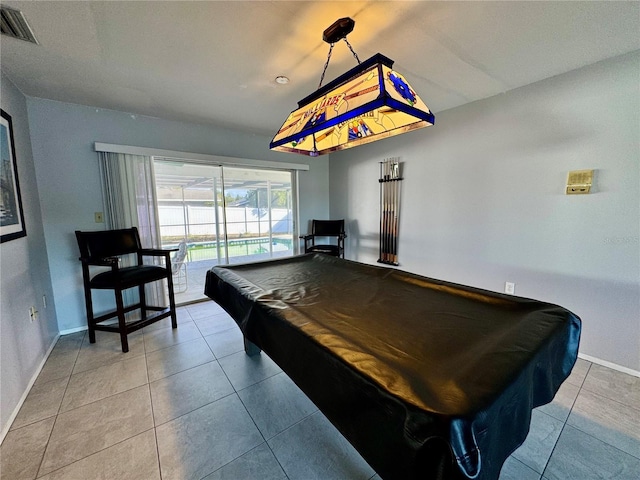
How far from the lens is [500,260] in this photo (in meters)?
2.55

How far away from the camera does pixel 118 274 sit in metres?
2.33

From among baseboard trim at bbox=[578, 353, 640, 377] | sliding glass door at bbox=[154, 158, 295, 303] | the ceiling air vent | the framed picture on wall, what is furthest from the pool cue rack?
the framed picture on wall

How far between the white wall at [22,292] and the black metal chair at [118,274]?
1.00 feet

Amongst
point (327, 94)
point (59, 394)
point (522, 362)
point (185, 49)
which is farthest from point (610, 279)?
point (59, 394)

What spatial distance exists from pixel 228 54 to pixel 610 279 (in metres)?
3.30

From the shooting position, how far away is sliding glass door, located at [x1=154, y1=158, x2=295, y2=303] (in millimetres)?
3910

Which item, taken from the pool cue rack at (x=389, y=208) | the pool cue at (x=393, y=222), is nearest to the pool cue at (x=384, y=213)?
the pool cue rack at (x=389, y=208)

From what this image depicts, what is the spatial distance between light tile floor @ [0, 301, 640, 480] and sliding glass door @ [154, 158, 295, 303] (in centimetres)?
172

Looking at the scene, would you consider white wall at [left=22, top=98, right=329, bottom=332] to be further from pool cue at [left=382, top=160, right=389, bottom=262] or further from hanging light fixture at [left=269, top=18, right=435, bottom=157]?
pool cue at [left=382, top=160, right=389, bottom=262]

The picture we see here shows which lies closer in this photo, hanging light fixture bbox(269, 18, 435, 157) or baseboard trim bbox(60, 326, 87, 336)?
hanging light fixture bbox(269, 18, 435, 157)

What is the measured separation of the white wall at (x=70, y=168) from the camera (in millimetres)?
2420

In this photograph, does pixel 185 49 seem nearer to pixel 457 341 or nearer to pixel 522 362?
pixel 457 341

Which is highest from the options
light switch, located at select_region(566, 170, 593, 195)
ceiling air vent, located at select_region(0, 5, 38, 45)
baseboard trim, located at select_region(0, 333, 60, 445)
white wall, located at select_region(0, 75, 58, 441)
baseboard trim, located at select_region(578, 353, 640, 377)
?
ceiling air vent, located at select_region(0, 5, 38, 45)

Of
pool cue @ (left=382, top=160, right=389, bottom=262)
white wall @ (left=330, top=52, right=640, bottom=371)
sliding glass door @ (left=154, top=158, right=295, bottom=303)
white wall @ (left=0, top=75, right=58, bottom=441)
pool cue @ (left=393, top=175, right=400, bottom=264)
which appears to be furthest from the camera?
sliding glass door @ (left=154, top=158, right=295, bottom=303)
